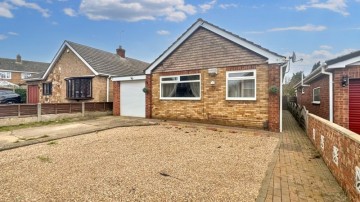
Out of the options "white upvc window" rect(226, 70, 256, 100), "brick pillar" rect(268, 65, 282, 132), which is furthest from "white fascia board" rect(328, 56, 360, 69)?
"white upvc window" rect(226, 70, 256, 100)

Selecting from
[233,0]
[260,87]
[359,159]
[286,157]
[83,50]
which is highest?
[233,0]

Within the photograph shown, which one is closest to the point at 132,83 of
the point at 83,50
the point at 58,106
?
the point at 58,106

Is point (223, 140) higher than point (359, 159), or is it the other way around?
point (359, 159)

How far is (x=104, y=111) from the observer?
15.7 metres

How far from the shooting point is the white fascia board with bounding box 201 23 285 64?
368 inches

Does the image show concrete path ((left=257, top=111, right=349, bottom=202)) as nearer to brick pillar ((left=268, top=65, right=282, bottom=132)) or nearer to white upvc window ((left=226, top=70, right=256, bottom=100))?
brick pillar ((left=268, top=65, right=282, bottom=132))

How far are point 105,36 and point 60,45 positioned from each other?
6.27 meters

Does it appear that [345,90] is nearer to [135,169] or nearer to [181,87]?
[181,87]

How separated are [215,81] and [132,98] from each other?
6078 millimetres

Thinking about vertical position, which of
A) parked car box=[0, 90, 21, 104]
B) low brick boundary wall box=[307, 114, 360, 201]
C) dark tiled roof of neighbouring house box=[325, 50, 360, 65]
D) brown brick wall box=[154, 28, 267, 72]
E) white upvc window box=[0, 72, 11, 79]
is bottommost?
low brick boundary wall box=[307, 114, 360, 201]

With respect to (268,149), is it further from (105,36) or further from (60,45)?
(105,36)

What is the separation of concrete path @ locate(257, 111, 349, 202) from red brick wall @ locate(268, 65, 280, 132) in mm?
3257

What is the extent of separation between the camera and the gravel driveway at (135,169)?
11.1ft

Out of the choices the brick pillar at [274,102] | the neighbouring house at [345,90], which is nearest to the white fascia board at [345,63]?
the neighbouring house at [345,90]
